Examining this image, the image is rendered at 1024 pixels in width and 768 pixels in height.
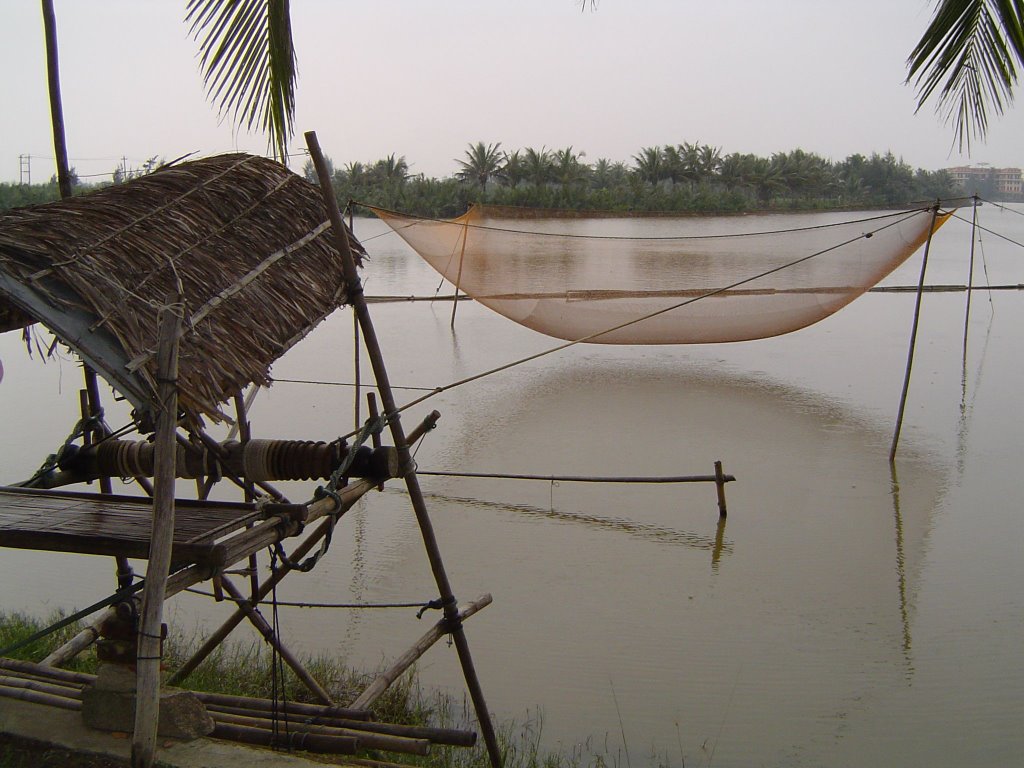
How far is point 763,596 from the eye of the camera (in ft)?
10.8

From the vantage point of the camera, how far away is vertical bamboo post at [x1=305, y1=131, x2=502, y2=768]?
1.97 m

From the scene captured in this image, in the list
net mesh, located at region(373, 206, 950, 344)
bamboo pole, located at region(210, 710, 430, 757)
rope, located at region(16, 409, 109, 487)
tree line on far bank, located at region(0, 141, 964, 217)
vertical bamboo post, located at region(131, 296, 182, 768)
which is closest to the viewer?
vertical bamboo post, located at region(131, 296, 182, 768)

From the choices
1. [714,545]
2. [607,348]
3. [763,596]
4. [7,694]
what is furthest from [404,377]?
[7,694]

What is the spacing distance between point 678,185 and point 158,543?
13145 mm

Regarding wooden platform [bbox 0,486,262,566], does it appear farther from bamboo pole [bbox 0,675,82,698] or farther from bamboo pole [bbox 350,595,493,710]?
bamboo pole [bbox 350,595,493,710]

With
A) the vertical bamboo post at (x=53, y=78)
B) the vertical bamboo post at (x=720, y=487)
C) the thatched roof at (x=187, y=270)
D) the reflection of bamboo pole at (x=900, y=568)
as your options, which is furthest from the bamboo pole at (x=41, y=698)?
the vertical bamboo post at (x=720, y=487)

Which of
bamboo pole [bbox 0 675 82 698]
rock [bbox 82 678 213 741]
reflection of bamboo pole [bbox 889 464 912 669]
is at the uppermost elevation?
rock [bbox 82 678 213 741]

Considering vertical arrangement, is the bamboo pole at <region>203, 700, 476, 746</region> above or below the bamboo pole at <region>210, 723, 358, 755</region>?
below

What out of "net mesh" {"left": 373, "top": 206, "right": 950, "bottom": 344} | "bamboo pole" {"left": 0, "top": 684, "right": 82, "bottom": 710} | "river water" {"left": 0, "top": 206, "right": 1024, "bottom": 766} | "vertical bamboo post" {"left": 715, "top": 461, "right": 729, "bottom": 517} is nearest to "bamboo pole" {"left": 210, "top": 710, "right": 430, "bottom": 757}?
"bamboo pole" {"left": 0, "top": 684, "right": 82, "bottom": 710}

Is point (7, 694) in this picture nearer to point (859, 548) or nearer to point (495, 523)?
point (495, 523)

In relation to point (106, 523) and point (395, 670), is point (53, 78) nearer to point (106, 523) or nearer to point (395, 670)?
point (106, 523)

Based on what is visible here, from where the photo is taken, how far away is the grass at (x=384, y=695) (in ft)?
7.35

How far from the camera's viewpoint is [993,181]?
23.4 m

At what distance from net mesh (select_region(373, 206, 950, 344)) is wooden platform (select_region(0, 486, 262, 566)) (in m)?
4.39
